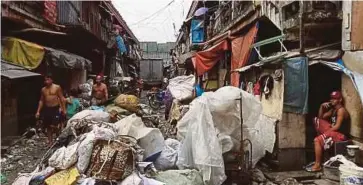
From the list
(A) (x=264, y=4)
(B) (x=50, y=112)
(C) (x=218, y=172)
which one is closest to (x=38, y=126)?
(B) (x=50, y=112)

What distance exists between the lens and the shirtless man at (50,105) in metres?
7.62

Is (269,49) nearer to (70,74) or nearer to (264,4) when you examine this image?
(264,4)

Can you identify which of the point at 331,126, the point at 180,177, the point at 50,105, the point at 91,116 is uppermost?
the point at 50,105

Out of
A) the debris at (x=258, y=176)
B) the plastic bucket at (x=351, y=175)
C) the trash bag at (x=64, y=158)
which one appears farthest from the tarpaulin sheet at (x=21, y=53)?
the plastic bucket at (x=351, y=175)

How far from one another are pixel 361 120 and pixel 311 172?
1.25 metres

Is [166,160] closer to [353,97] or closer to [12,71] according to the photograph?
[353,97]

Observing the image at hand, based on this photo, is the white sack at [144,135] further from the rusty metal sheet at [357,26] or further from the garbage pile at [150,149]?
the rusty metal sheet at [357,26]

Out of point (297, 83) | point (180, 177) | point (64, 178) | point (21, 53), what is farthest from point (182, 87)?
point (64, 178)

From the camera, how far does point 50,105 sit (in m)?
7.64

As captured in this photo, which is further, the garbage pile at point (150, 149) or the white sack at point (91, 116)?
the white sack at point (91, 116)

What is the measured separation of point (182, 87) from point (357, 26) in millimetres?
7871

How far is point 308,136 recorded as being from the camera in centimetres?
723

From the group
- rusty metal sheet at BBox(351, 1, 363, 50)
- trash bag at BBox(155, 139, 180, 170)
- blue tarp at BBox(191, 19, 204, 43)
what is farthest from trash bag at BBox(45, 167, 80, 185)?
blue tarp at BBox(191, 19, 204, 43)

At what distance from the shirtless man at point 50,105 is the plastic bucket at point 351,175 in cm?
572
